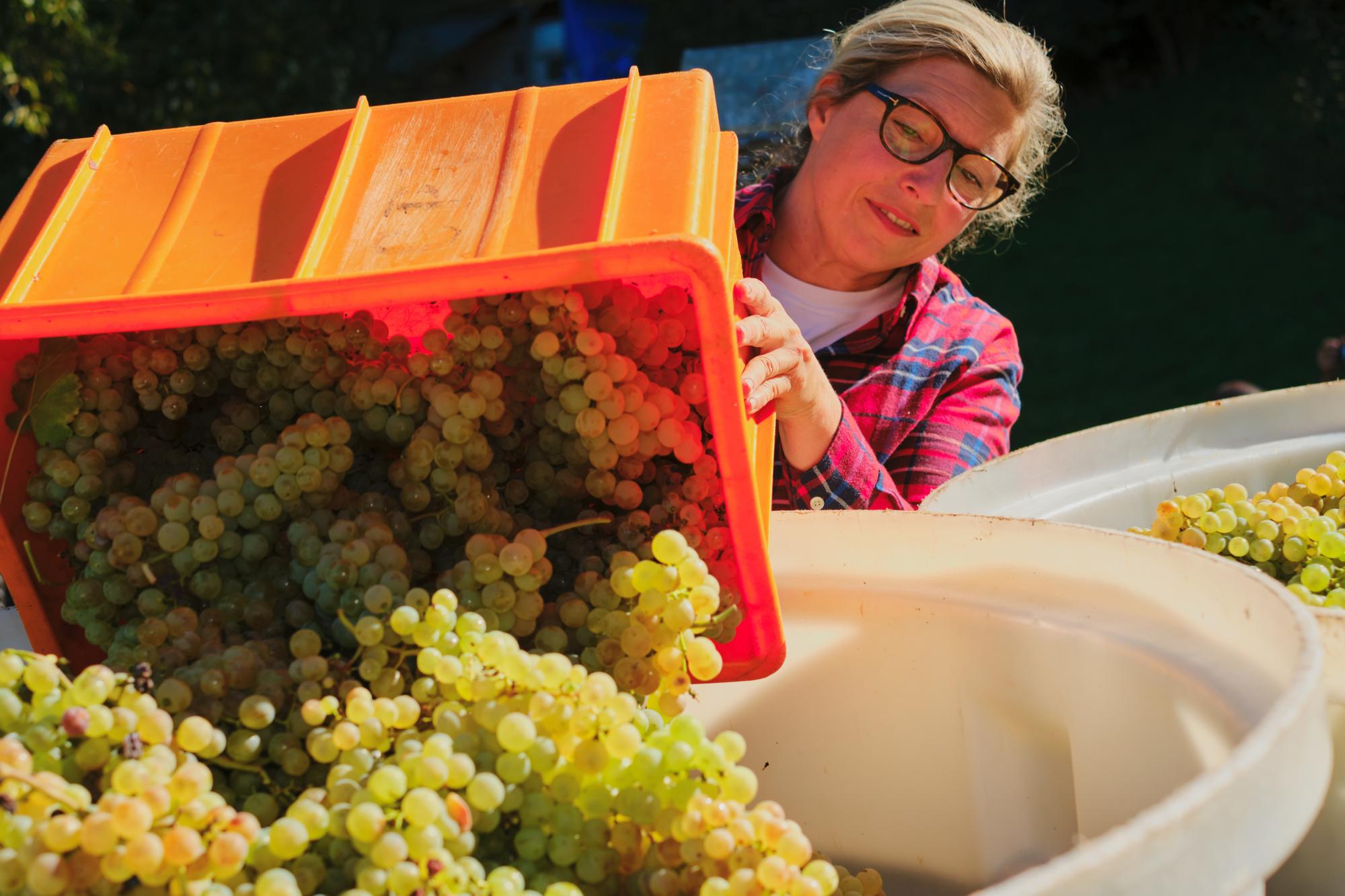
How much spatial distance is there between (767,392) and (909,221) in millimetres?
1005

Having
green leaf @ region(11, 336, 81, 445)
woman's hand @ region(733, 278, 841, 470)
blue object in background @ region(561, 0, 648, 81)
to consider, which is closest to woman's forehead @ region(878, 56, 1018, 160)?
woman's hand @ region(733, 278, 841, 470)

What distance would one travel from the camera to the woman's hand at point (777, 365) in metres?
1.13

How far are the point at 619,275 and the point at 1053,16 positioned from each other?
764 centimetres

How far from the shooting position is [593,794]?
817mm

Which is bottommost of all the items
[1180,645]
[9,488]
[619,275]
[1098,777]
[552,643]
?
[1098,777]

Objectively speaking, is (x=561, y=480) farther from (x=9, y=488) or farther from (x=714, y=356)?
(x=9, y=488)

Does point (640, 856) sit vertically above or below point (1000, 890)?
below

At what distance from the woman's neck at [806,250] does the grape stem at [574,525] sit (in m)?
1.27

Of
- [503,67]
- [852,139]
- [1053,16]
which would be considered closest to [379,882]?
[852,139]

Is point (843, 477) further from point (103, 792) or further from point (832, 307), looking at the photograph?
point (103, 792)

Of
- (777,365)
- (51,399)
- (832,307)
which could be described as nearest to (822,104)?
(832,307)

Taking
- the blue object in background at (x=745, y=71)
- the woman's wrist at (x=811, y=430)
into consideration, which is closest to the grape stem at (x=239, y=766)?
the woman's wrist at (x=811, y=430)

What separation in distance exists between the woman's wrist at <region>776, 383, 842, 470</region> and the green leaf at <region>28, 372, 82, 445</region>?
2.67 feet

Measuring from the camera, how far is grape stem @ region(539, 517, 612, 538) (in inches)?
38.7
